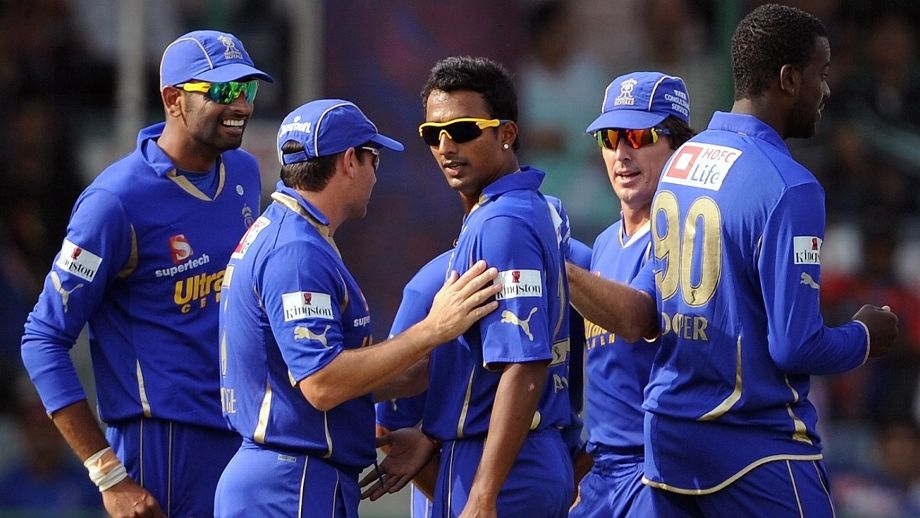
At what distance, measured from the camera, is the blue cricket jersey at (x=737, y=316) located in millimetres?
3965

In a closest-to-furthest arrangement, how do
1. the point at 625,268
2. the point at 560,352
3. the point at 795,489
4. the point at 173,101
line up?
the point at 795,489 → the point at 560,352 → the point at 625,268 → the point at 173,101

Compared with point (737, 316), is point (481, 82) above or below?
above

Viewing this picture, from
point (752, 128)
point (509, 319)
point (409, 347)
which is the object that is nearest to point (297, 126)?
point (409, 347)

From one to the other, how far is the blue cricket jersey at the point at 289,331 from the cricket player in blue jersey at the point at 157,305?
59 centimetres

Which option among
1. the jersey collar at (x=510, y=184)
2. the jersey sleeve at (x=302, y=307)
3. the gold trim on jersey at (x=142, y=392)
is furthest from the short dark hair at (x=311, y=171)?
the gold trim on jersey at (x=142, y=392)

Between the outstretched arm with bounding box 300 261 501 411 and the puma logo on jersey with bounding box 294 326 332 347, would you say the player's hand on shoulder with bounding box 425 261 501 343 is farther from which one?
the puma logo on jersey with bounding box 294 326 332 347

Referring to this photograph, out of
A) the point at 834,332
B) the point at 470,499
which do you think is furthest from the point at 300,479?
the point at 834,332

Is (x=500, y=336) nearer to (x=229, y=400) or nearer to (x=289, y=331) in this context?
(x=289, y=331)

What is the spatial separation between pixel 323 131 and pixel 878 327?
5.49ft

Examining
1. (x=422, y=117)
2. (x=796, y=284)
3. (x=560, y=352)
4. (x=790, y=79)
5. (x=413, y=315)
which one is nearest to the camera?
(x=796, y=284)

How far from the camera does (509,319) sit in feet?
13.0

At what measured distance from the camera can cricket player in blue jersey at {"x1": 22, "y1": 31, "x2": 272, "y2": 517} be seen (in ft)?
15.3

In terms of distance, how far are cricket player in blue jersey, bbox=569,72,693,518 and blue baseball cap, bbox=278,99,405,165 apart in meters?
0.97

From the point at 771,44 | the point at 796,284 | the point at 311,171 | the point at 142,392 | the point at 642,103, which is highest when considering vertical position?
the point at 771,44
